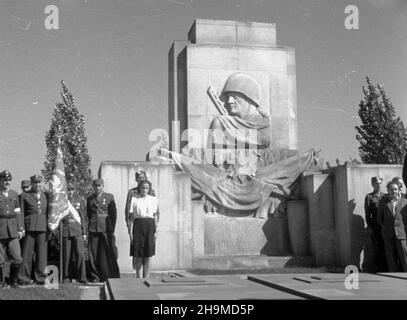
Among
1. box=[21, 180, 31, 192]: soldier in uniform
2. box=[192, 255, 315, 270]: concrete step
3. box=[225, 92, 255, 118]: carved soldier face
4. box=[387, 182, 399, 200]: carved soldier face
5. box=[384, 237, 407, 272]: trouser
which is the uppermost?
box=[225, 92, 255, 118]: carved soldier face

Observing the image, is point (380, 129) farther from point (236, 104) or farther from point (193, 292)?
point (193, 292)

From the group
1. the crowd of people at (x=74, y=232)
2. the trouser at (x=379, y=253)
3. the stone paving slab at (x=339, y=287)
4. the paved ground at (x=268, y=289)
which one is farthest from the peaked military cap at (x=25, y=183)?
the trouser at (x=379, y=253)

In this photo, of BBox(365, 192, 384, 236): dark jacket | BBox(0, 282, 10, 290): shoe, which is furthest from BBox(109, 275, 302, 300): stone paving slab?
BBox(365, 192, 384, 236): dark jacket

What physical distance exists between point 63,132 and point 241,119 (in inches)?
629

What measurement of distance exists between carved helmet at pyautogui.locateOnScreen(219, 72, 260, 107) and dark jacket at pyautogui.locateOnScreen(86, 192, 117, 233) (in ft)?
16.4

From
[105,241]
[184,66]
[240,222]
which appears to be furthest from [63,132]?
[105,241]

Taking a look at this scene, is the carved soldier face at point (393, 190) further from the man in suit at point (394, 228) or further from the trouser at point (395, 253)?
the trouser at point (395, 253)

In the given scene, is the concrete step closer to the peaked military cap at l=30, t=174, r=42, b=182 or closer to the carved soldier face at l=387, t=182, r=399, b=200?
the carved soldier face at l=387, t=182, r=399, b=200

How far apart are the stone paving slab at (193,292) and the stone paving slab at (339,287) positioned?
0.44 feet

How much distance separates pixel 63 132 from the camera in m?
28.5

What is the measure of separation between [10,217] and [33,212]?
0.69 metres

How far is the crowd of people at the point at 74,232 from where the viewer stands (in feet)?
28.9

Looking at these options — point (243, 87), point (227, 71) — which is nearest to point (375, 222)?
point (243, 87)

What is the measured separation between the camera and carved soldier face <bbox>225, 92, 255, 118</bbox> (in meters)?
14.2
